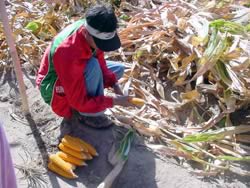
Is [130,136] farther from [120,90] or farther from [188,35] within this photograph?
[188,35]

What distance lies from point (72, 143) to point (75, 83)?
36cm

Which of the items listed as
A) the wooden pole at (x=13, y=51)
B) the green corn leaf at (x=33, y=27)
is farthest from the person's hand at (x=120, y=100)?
the green corn leaf at (x=33, y=27)

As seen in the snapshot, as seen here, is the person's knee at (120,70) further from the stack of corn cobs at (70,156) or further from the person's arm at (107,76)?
the stack of corn cobs at (70,156)

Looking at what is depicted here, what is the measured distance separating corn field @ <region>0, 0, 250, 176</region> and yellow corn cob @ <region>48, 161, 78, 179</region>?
1.50 feet

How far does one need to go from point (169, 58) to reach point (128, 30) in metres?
0.42

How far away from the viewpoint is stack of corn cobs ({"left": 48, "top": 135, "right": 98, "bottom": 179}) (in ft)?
8.41

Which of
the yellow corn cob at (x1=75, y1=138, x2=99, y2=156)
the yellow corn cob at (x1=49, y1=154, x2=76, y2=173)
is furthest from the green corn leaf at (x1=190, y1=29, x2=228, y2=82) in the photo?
the yellow corn cob at (x1=49, y1=154, x2=76, y2=173)

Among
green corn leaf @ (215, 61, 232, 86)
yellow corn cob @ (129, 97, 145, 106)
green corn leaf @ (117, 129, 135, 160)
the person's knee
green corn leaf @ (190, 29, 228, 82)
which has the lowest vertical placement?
green corn leaf @ (117, 129, 135, 160)

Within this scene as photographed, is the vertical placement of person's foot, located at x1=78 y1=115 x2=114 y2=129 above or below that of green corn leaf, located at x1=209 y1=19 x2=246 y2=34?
below

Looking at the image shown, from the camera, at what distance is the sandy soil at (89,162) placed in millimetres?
2520

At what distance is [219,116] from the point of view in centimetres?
275

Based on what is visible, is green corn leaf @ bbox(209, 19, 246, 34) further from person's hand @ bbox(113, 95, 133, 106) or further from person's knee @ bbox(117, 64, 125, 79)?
person's hand @ bbox(113, 95, 133, 106)

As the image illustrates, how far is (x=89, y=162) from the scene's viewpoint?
8.65 feet

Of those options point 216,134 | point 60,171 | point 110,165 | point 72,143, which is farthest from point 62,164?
point 216,134
